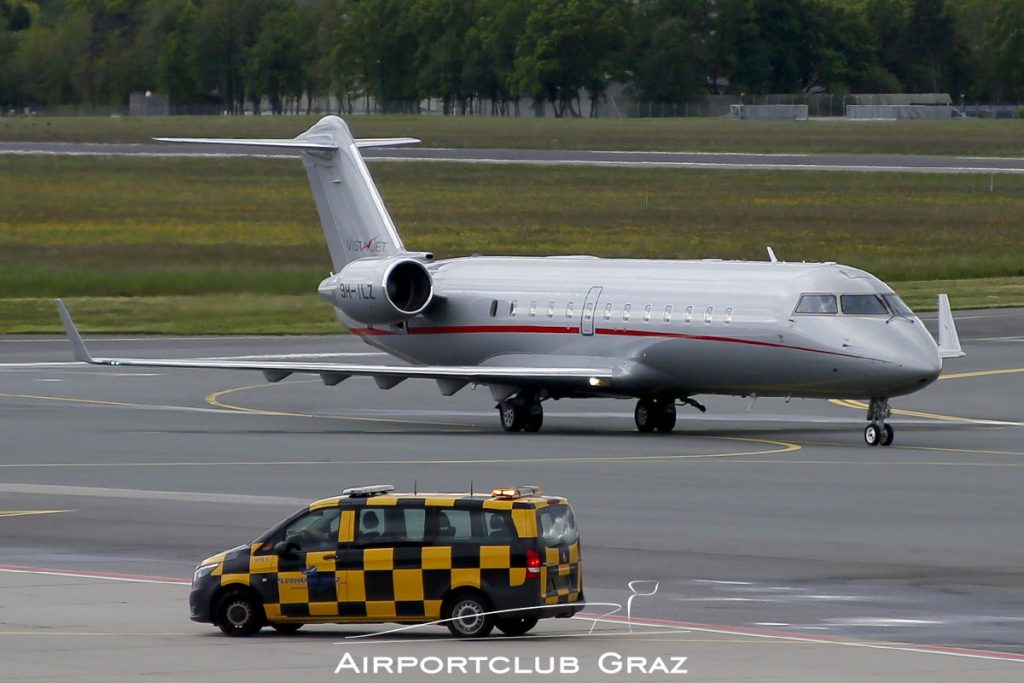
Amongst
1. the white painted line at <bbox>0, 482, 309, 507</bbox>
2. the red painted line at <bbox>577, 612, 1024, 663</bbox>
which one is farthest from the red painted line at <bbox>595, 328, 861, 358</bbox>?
the red painted line at <bbox>577, 612, 1024, 663</bbox>

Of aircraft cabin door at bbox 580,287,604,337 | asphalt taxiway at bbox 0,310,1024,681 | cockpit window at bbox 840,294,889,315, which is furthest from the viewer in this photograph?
aircraft cabin door at bbox 580,287,604,337

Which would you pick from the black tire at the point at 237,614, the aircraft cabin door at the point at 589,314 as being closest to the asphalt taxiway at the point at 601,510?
the black tire at the point at 237,614

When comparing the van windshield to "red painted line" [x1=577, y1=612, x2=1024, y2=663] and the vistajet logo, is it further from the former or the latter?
the vistajet logo

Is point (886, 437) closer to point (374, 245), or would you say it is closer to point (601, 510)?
point (601, 510)

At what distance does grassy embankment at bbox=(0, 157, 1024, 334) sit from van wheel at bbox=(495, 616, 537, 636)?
4225 cm

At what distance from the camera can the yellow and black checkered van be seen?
17.3 metres

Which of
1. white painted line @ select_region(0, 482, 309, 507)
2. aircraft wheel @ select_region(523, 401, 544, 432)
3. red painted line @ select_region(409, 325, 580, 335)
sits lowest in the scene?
aircraft wheel @ select_region(523, 401, 544, 432)

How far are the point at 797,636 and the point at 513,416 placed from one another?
69.6 feet

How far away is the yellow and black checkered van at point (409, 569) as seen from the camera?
56.9ft

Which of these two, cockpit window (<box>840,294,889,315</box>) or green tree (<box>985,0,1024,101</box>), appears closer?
cockpit window (<box>840,294,889,315</box>)

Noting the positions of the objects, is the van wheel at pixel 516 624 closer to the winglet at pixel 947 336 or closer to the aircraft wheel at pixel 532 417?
the winglet at pixel 947 336

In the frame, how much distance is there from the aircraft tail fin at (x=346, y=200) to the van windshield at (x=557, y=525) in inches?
1022

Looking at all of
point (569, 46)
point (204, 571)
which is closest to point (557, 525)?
point (204, 571)

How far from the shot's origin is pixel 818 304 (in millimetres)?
35000
